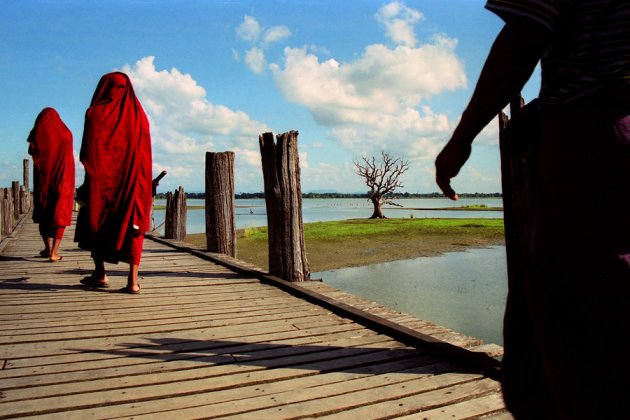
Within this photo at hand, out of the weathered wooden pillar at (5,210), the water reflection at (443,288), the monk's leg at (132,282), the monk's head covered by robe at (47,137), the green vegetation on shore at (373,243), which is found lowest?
the water reflection at (443,288)

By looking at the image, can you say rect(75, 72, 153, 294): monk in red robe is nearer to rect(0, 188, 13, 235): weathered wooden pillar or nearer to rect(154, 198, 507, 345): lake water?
rect(154, 198, 507, 345): lake water

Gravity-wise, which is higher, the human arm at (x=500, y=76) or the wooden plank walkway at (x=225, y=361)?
the human arm at (x=500, y=76)

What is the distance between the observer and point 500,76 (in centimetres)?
98

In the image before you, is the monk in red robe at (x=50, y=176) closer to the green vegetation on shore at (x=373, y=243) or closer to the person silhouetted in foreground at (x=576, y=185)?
the green vegetation on shore at (x=373, y=243)

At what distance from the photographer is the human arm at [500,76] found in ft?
3.09

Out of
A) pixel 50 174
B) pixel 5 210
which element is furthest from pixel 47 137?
pixel 5 210

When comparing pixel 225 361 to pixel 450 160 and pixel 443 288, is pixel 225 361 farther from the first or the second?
pixel 443 288

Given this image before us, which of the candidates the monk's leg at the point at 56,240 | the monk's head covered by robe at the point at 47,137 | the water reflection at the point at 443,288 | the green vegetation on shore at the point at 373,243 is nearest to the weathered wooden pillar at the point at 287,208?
the water reflection at the point at 443,288

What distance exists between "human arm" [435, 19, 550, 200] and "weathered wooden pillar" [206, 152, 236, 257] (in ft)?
21.6

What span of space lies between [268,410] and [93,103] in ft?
12.0

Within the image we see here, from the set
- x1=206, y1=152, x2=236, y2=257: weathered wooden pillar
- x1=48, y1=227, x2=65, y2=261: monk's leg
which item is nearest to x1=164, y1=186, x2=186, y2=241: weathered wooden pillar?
x1=206, y1=152, x2=236, y2=257: weathered wooden pillar

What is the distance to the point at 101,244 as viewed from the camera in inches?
177

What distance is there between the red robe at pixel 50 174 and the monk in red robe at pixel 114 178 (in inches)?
87.1

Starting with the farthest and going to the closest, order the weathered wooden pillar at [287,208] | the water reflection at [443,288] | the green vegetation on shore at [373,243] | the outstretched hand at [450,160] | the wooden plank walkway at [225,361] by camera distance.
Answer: the green vegetation on shore at [373,243], the water reflection at [443,288], the weathered wooden pillar at [287,208], the wooden plank walkway at [225,361], the outstretched hand at [450,160]
